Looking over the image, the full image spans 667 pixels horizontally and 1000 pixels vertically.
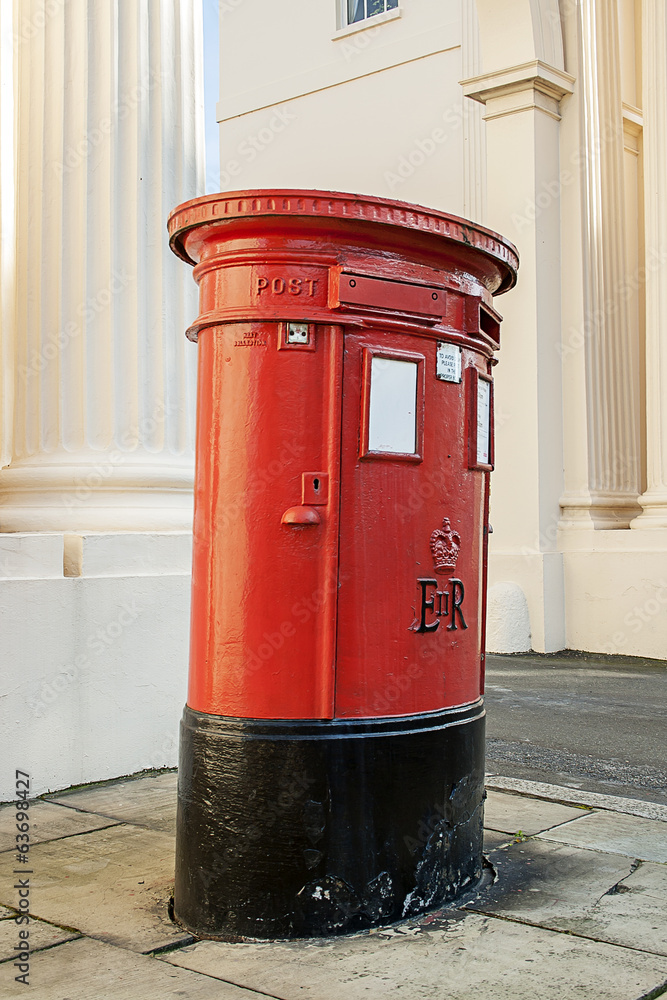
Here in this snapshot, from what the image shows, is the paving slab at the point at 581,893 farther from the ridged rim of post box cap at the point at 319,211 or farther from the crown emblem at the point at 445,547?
the ridged rim of post box cap at the point at 319,211

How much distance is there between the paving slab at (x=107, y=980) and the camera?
225cm

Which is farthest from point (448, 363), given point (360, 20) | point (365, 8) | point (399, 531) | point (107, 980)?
point (365, 8)

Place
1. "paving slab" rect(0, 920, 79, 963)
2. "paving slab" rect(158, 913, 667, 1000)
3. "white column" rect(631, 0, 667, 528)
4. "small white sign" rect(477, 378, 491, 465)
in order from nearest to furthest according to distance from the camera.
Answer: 1. "paving slab" rect(158, 913, 667, 1000)
2. "paving slab" rect(0, 920, 79, 963)
3. "small white sign" rect(477, 378, 491, 465)
4. "white column" rect(631, 0, 667, 528)

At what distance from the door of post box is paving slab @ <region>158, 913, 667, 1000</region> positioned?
0.57m

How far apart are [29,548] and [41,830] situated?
3.48 feet

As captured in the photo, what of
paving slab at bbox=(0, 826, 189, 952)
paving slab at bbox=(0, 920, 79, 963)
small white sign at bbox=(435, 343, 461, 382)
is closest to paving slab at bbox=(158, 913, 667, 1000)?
paving slab at bbox=(0, 826, 189, 952)

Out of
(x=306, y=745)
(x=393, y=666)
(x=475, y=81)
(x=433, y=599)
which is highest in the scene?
(x=475, y=81)

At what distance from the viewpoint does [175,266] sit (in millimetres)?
4617

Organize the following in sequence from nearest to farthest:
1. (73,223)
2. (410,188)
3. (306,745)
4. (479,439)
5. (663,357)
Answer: (306,745) → (479,439) → (73,223) → (663,357) → (410,188)

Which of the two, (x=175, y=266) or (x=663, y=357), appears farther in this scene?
(x=663, y=357)

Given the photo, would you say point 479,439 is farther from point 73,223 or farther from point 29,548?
point 73,223

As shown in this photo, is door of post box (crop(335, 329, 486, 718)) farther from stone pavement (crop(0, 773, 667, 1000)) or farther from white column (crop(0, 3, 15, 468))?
white column (crop(0, 3, 15, 468))

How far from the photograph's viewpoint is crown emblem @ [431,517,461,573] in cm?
273

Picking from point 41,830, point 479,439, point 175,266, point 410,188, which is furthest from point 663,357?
point 41,830
